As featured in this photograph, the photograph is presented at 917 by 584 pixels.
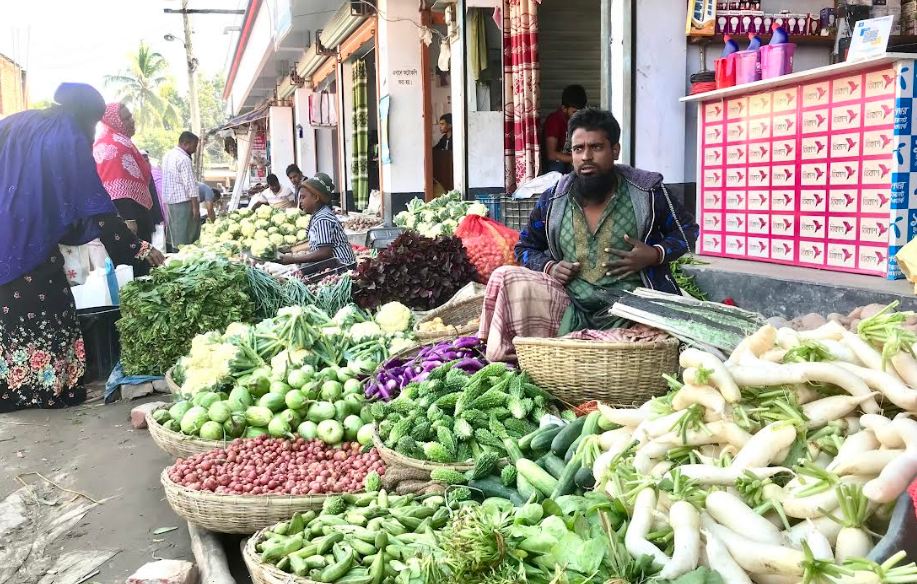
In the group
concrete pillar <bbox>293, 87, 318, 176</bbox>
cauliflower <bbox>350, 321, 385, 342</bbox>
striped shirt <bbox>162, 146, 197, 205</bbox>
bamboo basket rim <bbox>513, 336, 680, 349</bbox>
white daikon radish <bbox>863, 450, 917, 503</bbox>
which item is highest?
concrete pillar <bbox>293, 87, 318, 176</bbox>

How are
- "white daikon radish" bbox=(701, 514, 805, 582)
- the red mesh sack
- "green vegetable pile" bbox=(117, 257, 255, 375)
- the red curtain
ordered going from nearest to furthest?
"white daikon radish" bbox=(701, 514, 805, 582)
"green vegetable pile" bbox=(117, 257, 255, 375)
the red mesh sack
the red curtain

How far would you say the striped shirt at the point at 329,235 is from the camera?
6.71 metres

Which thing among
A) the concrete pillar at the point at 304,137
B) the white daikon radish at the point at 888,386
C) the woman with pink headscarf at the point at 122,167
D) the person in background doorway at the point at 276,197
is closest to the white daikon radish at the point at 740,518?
the white daikon radish at the point at 888,386

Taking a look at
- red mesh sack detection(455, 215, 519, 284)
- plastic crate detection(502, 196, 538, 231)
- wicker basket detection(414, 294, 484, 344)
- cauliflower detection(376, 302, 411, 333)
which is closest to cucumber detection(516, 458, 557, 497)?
wicker basket detection(414, 294, 484, 344)

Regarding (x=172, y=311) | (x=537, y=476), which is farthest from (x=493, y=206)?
(x=537, y=476)

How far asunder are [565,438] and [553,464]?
0.36 ft

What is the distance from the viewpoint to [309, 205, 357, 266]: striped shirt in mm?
6711

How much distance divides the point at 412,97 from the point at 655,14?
5.24 m

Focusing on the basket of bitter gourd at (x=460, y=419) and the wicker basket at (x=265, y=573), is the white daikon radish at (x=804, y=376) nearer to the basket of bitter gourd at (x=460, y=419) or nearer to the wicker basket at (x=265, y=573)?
the basket of bitter gourd at (x=460, y=419)

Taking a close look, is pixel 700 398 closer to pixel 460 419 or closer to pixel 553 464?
pixel 553 464

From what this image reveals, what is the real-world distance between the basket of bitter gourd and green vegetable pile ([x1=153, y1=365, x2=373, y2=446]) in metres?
0.25

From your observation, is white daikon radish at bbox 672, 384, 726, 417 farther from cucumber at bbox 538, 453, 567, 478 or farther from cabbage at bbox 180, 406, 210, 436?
cabbage at bbox 180, 406, 210, 436

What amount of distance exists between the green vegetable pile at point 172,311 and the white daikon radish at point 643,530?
4407 millimetres

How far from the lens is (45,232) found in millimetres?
5520
